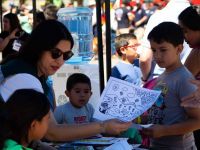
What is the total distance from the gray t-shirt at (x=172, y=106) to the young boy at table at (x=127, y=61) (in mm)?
1961

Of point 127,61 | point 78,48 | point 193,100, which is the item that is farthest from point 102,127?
point 78,48

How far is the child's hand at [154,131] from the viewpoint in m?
3.14

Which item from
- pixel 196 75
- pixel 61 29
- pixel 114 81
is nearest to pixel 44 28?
pixel 61 29

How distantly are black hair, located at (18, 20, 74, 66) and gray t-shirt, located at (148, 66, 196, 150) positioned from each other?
0.67 meters

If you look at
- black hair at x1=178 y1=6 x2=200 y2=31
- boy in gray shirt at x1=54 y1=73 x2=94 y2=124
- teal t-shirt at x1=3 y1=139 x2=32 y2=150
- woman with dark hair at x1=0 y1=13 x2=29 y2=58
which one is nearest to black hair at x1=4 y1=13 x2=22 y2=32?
woman with dark hair at x1=0 y1=13 x2=29 y2=58

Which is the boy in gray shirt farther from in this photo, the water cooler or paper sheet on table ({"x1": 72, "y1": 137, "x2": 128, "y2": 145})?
the water cooler

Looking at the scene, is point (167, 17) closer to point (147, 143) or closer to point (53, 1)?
point (147, 143)

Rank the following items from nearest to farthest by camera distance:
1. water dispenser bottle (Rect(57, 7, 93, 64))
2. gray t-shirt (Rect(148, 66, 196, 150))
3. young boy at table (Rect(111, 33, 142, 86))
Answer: gray t-shirt (Rect(148, 66, 196, 150))
young boy at table (Rect(111, 33, 142, 86))
water dispenser bottle (Rect(57, 7, 93, 64))

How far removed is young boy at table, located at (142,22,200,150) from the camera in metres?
3.17

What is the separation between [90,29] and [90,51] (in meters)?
0.30

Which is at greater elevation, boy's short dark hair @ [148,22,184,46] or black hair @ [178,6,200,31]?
black hair @ [178,6,200,31]

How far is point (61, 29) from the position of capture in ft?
9.94

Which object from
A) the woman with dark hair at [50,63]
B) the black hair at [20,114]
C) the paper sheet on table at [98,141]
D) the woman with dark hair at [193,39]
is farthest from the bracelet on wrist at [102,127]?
the woman with dark hair at [193,39]

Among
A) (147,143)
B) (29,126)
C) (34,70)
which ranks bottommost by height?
(147,143)
